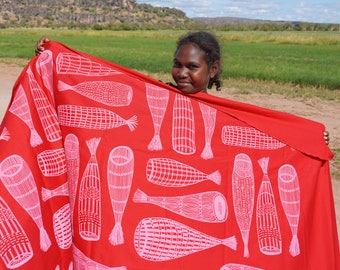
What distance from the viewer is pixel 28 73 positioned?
2.71m

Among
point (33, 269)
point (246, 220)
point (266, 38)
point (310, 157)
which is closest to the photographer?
point (33, 269)

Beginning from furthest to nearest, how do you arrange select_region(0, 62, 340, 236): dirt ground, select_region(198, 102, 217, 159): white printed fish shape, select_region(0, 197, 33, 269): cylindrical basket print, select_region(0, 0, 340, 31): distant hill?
select_region(0, 0, 340, 31): distant hill
select_region(0, 62, 340, 236): dirt ground
select_region(198, 102, 217, 159): white printed fish shape
select_region(0, 197, 33, 269): cylindrical basket print

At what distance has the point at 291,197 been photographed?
2.75 metres

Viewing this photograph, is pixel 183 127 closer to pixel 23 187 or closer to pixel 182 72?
pixel 182 72

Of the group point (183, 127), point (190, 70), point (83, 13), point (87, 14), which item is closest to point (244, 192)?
point (183, 127)

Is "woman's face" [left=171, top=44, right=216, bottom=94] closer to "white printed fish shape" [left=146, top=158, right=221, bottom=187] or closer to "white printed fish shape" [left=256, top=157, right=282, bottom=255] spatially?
"white printed fish shape" [left=146, top=158, right=221, bottom=187]

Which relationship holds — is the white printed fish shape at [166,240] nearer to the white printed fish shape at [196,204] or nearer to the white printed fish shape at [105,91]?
the white printed fish shape at [196,204]

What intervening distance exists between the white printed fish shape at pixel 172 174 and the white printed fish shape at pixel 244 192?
114 mm

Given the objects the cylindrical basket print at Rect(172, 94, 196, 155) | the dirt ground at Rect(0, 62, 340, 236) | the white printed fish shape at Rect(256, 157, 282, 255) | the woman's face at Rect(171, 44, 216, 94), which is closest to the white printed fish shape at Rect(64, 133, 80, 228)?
the cylindrical basket print at Rect(172, 94, 196, 155)

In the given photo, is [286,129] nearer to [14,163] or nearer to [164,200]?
[164,200]

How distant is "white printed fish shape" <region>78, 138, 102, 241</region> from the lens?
2.39 metres

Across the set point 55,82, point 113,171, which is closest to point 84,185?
point 113,171

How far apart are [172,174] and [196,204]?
0.19 meters

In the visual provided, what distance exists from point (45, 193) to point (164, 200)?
57cm
